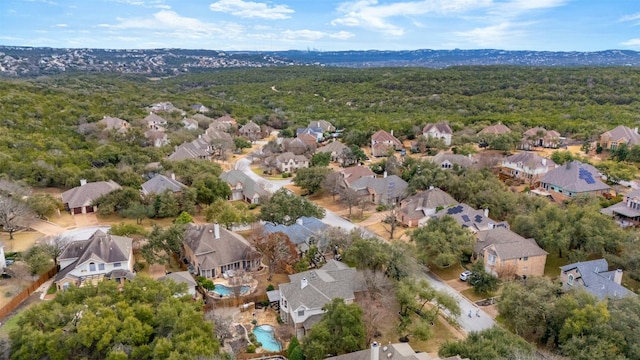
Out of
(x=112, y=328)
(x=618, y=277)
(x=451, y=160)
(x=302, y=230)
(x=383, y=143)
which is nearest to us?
(x=112, y=328)

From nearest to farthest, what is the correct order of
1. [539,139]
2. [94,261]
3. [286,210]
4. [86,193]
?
[94,261], [286,210], [86,193], [539,139]

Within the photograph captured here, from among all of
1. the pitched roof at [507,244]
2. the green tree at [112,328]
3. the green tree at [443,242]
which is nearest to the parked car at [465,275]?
the green tree at [443,242]

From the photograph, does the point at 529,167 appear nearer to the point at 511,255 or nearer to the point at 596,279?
the point at 511,255

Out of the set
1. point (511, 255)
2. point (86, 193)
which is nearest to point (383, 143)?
point (511, 255)

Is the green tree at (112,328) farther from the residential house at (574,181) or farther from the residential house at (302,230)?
the residential house at (574,181)

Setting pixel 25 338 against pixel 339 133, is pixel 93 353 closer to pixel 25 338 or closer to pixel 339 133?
pixel 25 338

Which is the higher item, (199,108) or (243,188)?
(199,108)

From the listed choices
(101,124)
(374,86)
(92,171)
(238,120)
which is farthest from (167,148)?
(374,86)

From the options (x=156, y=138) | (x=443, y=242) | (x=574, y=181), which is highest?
(x=574, y=181)
